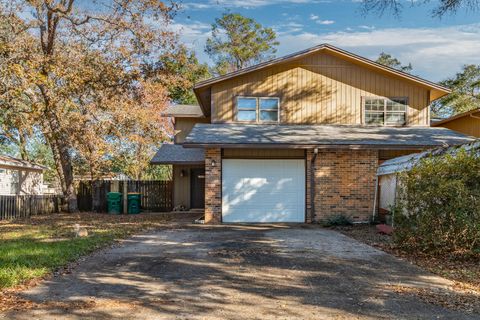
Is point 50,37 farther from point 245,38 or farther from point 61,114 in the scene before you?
point 245,38

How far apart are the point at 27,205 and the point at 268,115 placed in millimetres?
10527

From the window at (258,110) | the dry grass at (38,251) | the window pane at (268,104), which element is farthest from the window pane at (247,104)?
the dry grass at (38,251)

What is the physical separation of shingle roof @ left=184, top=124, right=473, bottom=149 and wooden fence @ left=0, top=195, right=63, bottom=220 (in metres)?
7.96

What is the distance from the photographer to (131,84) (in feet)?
53.1

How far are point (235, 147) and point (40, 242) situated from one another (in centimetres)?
601

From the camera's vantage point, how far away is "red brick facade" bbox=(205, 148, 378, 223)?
13.1 metres

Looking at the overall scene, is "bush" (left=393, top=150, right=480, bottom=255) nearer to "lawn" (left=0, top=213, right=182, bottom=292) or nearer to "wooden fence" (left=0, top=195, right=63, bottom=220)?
"lawn" (left=0, top=213, right=182, bottom=292)

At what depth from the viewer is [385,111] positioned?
15.1m

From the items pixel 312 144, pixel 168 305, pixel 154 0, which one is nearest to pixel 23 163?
pixel 154 0

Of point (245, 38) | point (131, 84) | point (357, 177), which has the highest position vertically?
point (245, 38)

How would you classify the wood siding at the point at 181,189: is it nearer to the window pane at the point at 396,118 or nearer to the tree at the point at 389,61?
the window pane at the point at 396,118

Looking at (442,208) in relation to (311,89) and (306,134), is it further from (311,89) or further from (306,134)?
(311,89)

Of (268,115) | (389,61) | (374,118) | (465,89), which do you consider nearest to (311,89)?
(268,115)

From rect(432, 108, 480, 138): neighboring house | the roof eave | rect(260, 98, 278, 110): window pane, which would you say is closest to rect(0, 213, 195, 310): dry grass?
the roof eave
